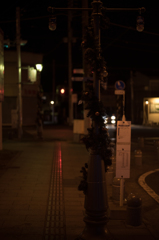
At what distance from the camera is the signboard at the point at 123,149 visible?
669 centimetres

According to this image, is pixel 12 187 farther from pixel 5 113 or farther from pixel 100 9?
pixel 5 113

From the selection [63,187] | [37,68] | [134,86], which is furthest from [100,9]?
[134,86]

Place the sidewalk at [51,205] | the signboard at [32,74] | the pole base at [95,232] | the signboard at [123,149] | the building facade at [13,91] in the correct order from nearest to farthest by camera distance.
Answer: the pole base at [95,232], the sidewalk at [51,205], the signboard at [123,149], the signboard at [32,74], the building facade at [13,91]

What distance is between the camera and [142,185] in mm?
9141

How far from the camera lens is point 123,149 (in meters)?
6.80

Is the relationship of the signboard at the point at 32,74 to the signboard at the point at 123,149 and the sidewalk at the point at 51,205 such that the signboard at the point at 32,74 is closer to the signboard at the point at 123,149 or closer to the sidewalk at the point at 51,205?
the sidewalk at the point at 51,205

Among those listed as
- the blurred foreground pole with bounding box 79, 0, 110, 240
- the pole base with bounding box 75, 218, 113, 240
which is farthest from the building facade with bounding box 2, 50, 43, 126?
the pole base with bounding box 75, 218, 113, 240

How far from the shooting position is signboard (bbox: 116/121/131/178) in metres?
6.69

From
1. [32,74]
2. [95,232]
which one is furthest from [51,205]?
[32,74]

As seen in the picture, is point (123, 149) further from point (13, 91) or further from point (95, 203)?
point (13, 91)

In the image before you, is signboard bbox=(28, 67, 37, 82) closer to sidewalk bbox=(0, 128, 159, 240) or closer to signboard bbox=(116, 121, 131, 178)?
sidewalk bbox=(0, 128, 159, 240)

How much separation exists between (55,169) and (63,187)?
8.88 ft

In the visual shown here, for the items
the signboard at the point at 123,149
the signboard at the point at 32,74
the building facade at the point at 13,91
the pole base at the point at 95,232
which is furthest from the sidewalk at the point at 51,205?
the building facade at the point at 13,91

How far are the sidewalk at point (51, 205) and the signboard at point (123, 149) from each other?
822mm
